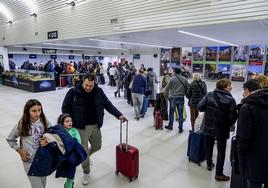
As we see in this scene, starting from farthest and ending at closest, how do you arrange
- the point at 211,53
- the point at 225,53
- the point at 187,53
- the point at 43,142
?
the point at 187,53
the point at 211,53
the point at 225,53
the point at 43,142

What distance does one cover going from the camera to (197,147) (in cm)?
345

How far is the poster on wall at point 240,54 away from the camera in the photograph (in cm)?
1495

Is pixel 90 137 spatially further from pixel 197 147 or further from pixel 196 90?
pixel 196 90

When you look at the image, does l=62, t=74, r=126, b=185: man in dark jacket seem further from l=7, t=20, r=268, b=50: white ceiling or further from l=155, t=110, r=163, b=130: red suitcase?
l=7, t=20, r=268, b=50: white ceiling

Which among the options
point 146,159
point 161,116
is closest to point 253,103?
point 146,159

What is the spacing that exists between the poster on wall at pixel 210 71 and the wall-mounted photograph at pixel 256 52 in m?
2.70

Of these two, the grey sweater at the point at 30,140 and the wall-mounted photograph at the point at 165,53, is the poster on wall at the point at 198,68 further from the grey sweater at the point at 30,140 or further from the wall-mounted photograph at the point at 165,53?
the grey sweater at the point at 30,140

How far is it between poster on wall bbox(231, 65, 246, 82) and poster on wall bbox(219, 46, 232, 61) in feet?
2.80

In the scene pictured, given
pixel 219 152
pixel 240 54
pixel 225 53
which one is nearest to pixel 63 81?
pixel 219 152

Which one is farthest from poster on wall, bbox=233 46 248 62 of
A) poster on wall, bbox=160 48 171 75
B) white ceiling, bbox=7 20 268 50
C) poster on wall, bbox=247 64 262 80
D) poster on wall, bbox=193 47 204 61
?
poster on wall, bbox=160 48 171 75

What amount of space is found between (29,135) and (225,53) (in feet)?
54.5

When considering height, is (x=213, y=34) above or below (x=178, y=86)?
above

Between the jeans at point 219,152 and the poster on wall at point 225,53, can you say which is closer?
the jeans at point 219,152

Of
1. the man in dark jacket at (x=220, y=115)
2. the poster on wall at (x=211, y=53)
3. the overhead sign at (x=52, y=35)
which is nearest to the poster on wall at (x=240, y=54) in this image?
the poster on wall at (x=211, y=53)
